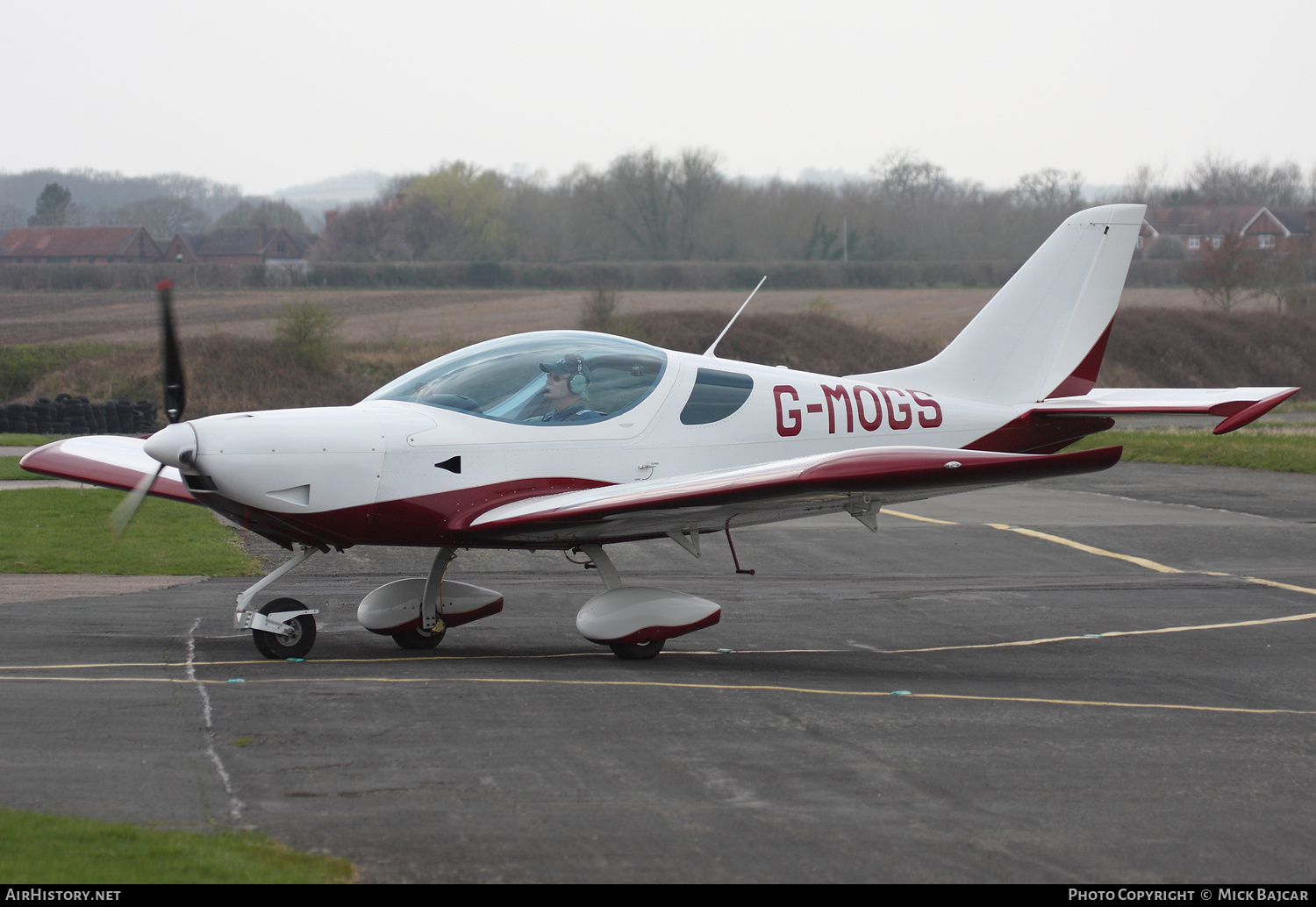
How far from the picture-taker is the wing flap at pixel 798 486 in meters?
7.98

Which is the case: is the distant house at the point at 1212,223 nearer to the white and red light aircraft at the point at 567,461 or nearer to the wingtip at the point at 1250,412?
the wingtip at the point at 1250,412

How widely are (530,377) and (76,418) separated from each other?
23461mm

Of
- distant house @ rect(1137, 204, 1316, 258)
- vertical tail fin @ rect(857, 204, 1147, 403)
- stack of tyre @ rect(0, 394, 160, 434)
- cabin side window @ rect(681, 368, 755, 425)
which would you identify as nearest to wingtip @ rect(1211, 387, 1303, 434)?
vertical tail fin @ rect(857, 204, 1147, 403)

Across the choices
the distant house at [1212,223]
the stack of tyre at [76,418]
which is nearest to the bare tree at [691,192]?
the distant house at [1212,223]

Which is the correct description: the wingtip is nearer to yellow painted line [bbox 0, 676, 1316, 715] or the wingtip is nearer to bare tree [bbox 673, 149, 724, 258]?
yellow painted line [bbox 0, 676, 1316, 715]

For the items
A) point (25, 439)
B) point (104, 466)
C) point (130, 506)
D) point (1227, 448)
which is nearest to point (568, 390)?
point (130, 506)

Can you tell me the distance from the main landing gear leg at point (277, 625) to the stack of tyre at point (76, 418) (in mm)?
21836

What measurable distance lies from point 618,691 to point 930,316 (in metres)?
59.3

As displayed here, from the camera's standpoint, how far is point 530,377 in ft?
31.0

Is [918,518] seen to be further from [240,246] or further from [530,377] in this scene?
[240,246]

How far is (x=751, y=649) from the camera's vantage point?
9.96 meters

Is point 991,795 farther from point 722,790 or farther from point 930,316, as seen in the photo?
point 930,316

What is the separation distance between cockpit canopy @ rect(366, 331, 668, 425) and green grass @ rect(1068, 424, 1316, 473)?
17574 millimetres

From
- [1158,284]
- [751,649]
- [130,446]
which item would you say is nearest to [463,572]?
[130,446]
